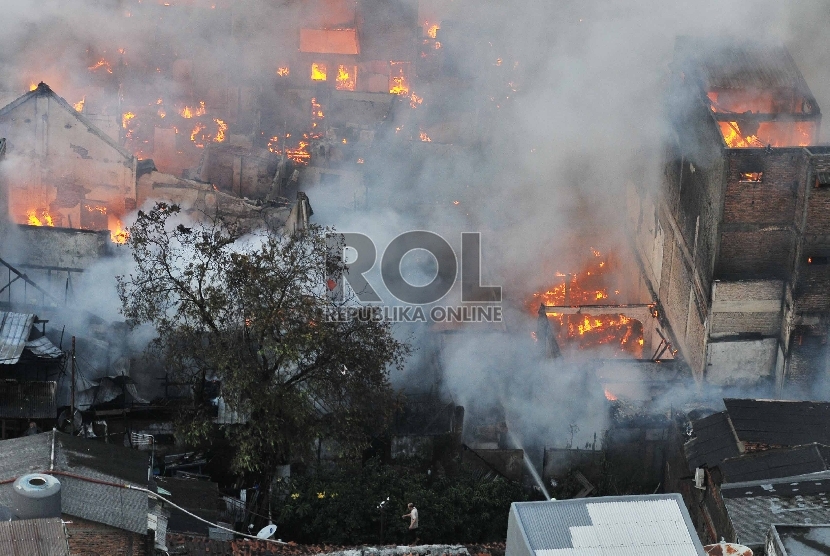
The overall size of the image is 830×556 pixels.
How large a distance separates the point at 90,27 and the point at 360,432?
30488mm

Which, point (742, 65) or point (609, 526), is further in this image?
point (742, 65)

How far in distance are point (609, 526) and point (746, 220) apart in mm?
11560

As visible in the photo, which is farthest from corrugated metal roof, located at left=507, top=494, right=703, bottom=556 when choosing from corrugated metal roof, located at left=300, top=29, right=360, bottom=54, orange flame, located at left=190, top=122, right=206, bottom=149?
corrugated metal roof, located at left=300, top=29, right=360, bottom=54

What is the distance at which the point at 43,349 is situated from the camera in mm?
21297

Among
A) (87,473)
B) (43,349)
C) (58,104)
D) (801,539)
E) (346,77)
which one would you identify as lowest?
(801,539)

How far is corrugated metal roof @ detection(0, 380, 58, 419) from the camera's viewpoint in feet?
69.2

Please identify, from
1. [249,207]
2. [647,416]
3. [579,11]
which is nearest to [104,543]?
[647,416]

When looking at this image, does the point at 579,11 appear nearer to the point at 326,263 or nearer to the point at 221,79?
the point at 221,79

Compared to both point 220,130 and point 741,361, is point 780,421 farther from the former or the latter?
point 220,130

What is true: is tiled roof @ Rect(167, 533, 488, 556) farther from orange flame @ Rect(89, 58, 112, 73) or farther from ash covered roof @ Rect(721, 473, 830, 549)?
orange flame @ Rect(89, 58, 112, 73)

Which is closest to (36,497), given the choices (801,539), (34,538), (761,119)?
(34,538)

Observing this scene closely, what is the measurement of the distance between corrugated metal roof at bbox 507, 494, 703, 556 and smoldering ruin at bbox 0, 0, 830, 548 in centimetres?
821

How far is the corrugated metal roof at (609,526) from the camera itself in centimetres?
1359

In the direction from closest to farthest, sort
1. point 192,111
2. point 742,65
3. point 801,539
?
point 801,539 → point 742,65 → point 192,111
